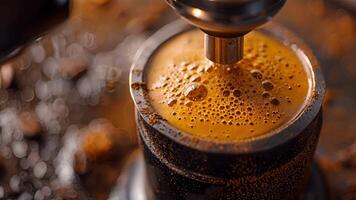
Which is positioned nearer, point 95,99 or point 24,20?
point 24,20

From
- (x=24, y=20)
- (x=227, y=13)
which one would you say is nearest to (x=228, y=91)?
(x=227, y=13)

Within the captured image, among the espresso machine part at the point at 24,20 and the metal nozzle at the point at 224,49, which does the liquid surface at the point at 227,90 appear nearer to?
the metal nozzle at the point at 224,49

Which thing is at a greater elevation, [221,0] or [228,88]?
[221,0]

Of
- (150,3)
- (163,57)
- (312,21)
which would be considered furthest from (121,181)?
(312,21)

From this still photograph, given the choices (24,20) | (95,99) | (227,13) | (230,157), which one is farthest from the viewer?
(95,99)

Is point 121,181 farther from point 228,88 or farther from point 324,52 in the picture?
point 324,52

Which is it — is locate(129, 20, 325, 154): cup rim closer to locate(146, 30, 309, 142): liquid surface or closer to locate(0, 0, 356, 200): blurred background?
locate(146, 30, 309, 142): liquid surface

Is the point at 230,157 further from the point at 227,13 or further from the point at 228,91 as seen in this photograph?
the point at 227,13
